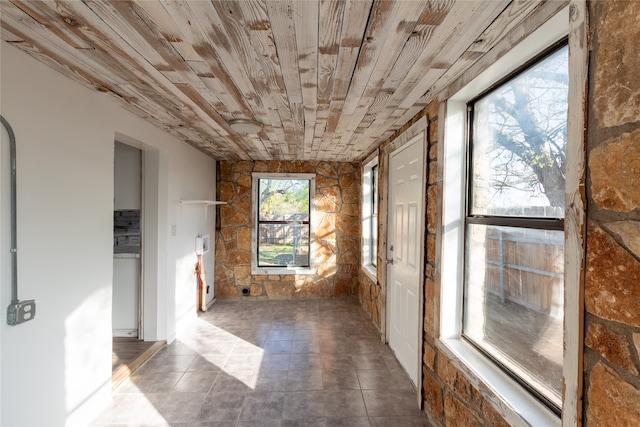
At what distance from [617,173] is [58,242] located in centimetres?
256

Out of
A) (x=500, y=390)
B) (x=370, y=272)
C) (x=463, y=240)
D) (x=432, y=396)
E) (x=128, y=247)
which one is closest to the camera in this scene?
(x=500, y=390)

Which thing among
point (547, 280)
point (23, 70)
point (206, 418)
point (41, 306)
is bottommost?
point (206, 418)

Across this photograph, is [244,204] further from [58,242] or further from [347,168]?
[58,242]

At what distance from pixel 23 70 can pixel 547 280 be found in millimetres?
2734

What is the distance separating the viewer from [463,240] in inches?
72.9

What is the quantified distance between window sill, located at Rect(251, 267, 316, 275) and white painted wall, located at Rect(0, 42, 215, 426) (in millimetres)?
2549

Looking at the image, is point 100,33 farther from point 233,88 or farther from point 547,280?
point 547,280

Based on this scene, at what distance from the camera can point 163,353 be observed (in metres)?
2.88

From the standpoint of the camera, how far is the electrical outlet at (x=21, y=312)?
1377mm

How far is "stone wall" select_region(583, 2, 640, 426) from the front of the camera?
2.44 ft

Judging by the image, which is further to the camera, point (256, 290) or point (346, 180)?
point (346, 180)

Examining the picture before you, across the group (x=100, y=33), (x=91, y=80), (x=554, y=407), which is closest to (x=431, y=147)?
(x=554, y=407)

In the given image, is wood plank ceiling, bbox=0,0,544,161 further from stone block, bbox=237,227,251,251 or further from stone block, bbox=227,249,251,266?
stone block, bbox=227,249,251,266

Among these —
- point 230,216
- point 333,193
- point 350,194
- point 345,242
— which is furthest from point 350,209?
point 230,216
